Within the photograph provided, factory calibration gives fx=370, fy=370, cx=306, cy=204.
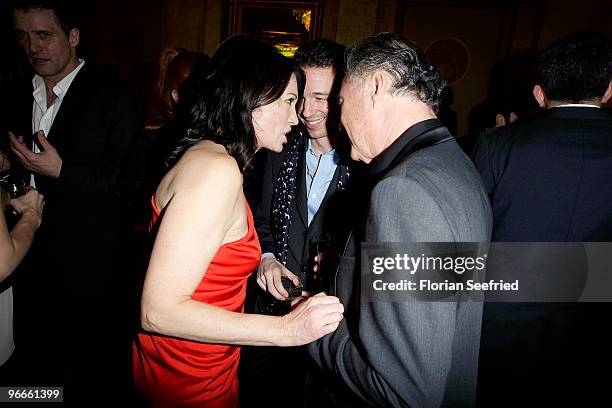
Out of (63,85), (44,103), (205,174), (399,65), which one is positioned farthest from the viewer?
(44,103)

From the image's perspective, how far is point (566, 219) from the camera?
5.93 feet

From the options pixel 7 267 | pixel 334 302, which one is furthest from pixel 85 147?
pixel 334 302

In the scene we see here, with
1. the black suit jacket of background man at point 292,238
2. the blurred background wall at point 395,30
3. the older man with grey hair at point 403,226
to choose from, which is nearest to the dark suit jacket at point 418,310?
the older man with grey hair at point 403,226

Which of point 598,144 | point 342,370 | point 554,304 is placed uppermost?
point 598,144

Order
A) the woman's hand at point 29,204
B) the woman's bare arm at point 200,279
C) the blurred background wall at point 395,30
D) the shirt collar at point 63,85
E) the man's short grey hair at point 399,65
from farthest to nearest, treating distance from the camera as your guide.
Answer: the blurred background wall at point 395,30 → the shirt collar at point 63,85 → the woman's hand at point 29,204 → the man's short grey hair at point 399,65 → the woman's bare arm at point 200,279

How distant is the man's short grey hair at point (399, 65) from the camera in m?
1.17

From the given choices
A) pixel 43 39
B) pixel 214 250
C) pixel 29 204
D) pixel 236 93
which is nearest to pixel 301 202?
pixel 236 93

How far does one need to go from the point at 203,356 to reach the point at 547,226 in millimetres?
1707

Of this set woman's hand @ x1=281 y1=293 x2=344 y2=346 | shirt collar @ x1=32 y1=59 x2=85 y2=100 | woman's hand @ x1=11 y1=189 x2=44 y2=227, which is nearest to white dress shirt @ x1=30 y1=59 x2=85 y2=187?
shirt collar @ x1=32 y1=59 x2=85 y2=100

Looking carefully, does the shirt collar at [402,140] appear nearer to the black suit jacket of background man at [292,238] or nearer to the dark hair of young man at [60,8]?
the black suit jacket of background man at [292,238]

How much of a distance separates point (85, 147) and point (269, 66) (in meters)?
1.42

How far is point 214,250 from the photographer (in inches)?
43.3

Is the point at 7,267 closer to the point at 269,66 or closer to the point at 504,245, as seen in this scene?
the point at 269,66

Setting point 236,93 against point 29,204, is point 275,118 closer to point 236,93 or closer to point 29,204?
point 236,93
